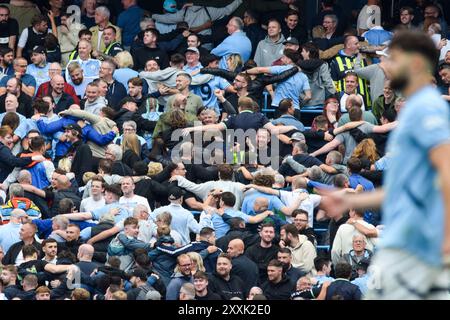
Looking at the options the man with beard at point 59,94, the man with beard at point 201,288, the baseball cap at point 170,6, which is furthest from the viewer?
the baseball cap at point 170,6

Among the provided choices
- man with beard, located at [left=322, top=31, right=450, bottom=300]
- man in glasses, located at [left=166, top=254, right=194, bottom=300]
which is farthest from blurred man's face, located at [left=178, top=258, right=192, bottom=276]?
man with beard, located at [left=322, top=31, right=450, bottom=300]

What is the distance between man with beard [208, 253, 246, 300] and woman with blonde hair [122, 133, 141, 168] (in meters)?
2.60

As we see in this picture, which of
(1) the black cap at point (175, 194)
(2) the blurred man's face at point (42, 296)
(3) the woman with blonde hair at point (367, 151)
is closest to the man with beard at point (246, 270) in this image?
(1) the black cap at point (175, 194)

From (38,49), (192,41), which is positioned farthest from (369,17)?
(38,49)

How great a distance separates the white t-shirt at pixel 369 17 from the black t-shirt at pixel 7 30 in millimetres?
4703

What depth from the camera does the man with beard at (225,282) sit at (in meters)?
14.4

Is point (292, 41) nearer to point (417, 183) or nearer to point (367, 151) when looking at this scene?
point (367, 151)

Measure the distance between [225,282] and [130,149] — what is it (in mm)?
3065

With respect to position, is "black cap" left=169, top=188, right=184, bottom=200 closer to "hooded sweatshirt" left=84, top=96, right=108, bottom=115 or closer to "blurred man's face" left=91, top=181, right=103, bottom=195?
"blurred man's face" left=91, top=181, right=103, bottom=195

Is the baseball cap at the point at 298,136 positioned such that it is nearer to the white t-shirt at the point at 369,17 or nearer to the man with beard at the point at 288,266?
the man with beard at the point at 288,266

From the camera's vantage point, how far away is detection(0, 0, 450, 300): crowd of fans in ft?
48.1

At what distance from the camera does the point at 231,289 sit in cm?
1445
